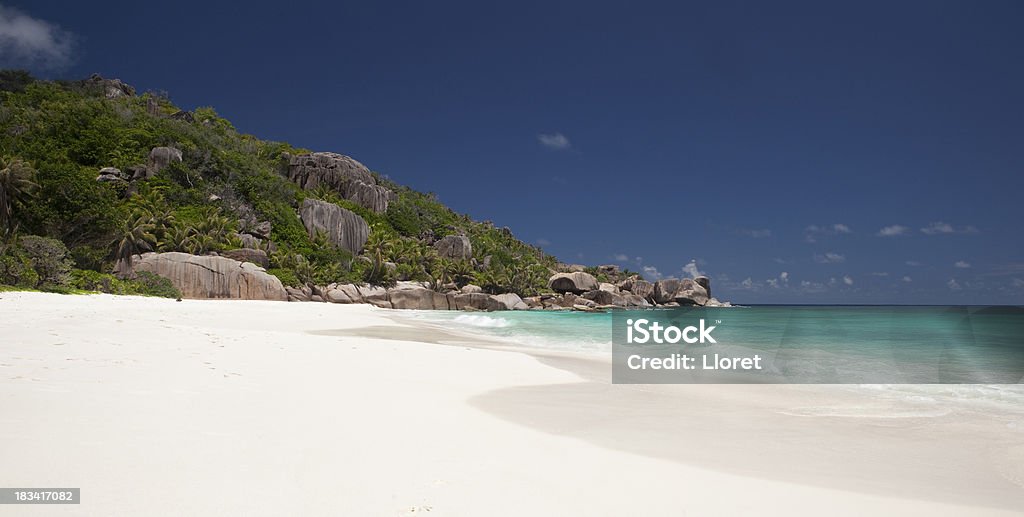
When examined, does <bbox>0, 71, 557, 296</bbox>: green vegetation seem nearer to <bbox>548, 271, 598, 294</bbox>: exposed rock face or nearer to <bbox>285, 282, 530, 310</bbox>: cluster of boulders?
<bbox>285, 282, 530, 310</bbox>: cluster of boulders

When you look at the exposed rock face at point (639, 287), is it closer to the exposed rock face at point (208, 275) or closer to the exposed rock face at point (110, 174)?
the exposed rock face at point (208, 275)

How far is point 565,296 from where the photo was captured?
247ft

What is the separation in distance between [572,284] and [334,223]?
36.1m

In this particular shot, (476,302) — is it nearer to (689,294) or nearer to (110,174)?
(110,174)

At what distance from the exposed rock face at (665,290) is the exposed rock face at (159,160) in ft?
243

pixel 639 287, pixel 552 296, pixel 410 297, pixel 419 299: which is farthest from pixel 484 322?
pixel 639 287

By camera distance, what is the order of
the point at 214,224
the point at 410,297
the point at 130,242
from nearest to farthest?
the point at 130,242
the point at 214,224
the point at 410,297

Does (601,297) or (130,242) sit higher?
(130,242)

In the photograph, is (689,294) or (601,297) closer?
(601,297)

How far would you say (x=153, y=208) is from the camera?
39.9 m

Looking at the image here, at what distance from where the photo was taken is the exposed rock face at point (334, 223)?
57.0 meters

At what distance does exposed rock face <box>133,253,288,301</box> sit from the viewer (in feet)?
115

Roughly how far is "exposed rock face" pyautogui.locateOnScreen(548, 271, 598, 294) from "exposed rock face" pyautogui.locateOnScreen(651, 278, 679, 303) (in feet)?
61.4

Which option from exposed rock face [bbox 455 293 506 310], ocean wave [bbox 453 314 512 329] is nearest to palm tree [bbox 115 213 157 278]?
ocean wave [bbox 453 314 512 329]
